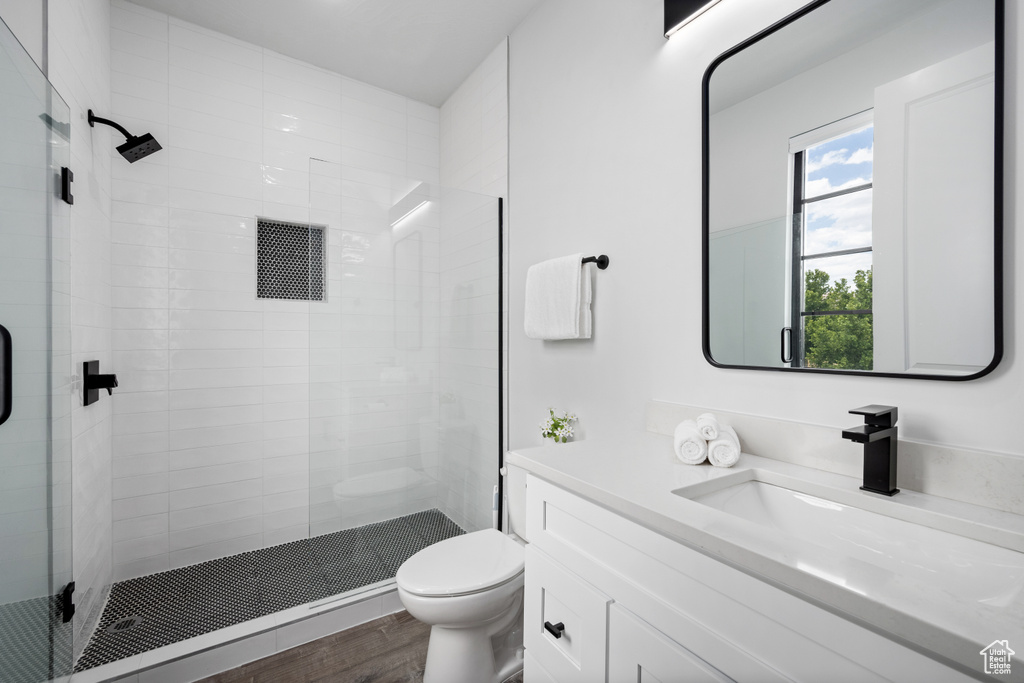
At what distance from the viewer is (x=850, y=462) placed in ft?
3.19

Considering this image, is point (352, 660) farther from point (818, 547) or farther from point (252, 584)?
point (818, 547)

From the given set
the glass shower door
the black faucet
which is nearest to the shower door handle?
the glass shower door

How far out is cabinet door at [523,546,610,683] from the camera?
2.95 ft

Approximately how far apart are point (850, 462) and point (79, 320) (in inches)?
95.6

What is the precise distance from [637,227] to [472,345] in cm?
99

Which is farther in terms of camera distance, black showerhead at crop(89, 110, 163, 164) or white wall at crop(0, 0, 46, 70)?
black showerhead at crop(89, 110, 163, 164)

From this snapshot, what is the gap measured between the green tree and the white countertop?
0.26 metres

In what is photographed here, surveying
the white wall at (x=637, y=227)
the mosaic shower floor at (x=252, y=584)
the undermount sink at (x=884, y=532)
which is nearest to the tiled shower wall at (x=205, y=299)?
the mosaic shower floor at (x=252, y=584)

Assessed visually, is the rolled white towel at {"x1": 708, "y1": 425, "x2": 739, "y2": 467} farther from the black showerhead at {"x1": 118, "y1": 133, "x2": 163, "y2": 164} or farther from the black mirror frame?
the black showerhead at {"x1": 118, "y1": 133, "x2": 163, "y2": 164}

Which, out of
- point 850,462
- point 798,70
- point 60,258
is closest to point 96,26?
point 60,258

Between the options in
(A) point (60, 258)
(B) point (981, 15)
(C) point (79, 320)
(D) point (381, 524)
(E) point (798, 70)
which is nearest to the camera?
(B) point (981, 15)

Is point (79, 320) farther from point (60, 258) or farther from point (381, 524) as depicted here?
point (381, 524)

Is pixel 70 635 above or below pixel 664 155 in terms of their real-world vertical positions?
below

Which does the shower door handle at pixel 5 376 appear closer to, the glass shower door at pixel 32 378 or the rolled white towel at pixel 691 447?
the glass shower door at pixel 32 378
